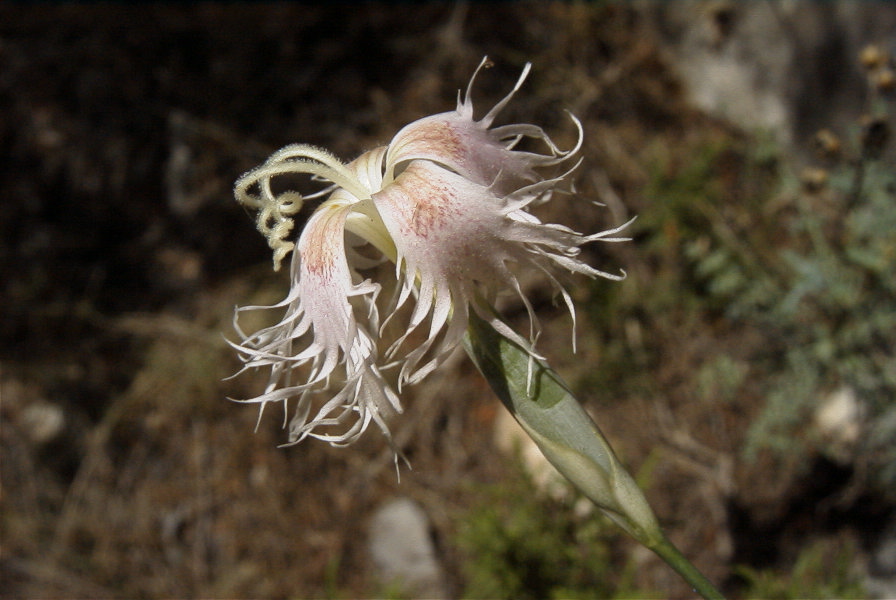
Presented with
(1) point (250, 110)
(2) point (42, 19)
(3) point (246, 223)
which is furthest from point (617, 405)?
(2) point (42, 19)

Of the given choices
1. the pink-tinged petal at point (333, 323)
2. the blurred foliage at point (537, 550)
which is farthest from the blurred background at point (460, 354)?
the pink-tinged petal at point (333, 323)

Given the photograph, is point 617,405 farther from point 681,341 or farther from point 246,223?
point 246,223

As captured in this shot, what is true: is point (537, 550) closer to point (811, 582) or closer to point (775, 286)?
point (811, 582)

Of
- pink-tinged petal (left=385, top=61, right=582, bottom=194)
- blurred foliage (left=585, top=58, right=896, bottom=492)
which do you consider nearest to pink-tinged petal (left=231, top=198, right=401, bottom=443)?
pink-tinged petal (left=385, top=61, right=582, bottom=194)

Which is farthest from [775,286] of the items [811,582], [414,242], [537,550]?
[414,242]

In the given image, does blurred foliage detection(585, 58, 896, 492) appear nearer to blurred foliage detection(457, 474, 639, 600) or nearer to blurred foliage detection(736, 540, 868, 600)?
blurred foliage detection(736, 540, 868, 600)
